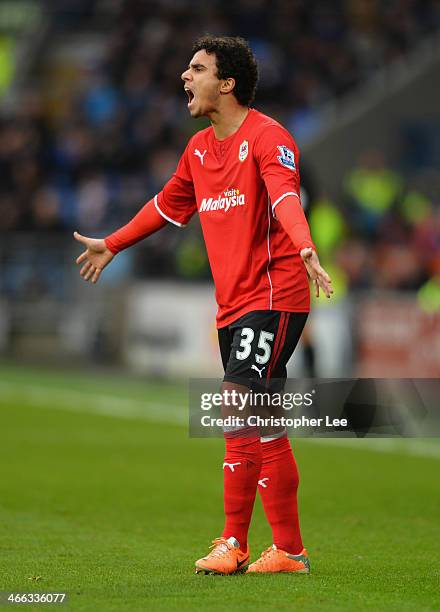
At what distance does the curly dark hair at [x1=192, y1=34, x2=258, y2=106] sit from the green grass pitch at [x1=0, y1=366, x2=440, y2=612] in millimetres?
2245

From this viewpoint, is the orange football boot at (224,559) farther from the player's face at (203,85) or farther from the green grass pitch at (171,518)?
the player's face at (203,85)

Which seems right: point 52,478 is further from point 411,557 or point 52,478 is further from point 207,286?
point 207,286

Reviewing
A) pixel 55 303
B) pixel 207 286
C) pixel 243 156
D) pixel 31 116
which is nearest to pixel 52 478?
pixel 243 156

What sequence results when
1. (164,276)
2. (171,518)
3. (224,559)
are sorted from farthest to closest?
(164,276) → (171,518) → (224,559)

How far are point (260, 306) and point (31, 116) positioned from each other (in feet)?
69.4

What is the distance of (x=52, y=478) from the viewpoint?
33.0 ft

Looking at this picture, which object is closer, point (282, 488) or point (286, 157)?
point (286, 157)

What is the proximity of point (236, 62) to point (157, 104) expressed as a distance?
19921 mm

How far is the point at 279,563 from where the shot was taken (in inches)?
245

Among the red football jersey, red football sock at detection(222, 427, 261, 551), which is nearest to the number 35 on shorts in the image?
the red football jersey

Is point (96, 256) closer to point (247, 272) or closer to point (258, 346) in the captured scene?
point (247, 272)

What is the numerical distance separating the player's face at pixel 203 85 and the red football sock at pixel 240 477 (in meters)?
1.51

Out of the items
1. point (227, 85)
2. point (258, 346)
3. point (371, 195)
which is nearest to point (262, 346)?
point (258, 346)

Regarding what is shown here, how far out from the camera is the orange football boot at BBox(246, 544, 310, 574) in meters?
6.21
